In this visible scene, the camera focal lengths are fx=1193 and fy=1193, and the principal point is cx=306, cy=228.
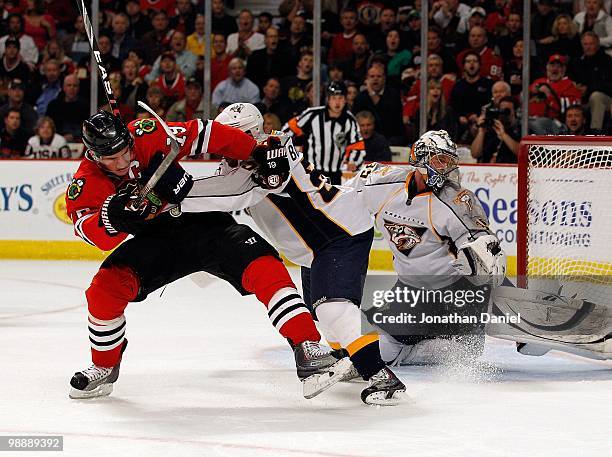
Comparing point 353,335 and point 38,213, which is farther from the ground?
point 353,335

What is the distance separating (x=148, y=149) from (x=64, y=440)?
94 centimetres

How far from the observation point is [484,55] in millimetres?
7777

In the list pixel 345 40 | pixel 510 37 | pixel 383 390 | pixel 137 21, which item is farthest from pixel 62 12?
pixel 383 390

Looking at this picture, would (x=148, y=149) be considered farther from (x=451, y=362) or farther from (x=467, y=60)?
(x=467, y=60)

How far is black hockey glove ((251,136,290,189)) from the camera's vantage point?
347 centimetres

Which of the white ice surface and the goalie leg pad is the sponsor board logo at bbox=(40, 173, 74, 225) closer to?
the white ice surface

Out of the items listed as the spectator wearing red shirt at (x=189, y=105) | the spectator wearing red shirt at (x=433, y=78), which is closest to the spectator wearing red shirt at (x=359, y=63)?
the spectator wearing red shirt at (x=433, y=78)

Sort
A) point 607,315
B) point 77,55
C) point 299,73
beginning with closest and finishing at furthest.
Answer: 1. point 607,315
2. point 299,73
3. point 77,55

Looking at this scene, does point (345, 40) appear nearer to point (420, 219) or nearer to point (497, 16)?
point (497, 16)

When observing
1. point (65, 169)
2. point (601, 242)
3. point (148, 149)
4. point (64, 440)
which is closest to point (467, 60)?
point (65, 169)

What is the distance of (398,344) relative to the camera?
419cm

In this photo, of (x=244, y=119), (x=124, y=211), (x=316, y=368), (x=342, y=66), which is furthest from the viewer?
(x=342, y=66)

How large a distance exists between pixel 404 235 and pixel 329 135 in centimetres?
309

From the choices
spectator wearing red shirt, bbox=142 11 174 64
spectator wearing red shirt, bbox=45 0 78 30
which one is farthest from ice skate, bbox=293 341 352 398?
spectator wearing red shirt, bbox=45 0 78 30
